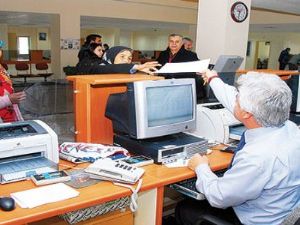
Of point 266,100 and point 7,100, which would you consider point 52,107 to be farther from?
point 266,100

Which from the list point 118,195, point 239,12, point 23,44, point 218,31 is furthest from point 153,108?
point 23,44

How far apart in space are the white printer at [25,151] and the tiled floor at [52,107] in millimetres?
3317

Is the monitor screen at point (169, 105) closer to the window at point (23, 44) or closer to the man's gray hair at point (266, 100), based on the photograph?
the man's gray hair at point (266, 100)

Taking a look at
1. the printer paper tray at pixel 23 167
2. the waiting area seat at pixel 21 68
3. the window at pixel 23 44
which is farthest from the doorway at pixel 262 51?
the printer paper tray at pixel 23 167

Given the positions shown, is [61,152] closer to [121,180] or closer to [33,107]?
[121,180]

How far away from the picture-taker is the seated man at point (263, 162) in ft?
4.76

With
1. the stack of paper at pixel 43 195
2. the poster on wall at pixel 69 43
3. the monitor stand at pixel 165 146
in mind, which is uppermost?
the poster on wall at pixel 69 43

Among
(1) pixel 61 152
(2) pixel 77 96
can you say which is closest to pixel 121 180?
(1) pixel 61 152

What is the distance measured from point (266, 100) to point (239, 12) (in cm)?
360

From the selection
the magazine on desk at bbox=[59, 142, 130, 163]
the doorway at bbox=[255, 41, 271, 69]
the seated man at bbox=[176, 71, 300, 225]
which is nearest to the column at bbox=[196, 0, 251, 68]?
the magazine on desk at bbox=[59, 142, 130, 163]

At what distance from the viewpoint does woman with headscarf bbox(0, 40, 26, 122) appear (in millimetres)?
2594

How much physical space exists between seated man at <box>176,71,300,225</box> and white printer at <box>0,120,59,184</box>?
0.78 metres

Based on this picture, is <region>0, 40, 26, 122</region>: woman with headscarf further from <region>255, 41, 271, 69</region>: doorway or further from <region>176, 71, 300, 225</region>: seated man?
<region>255, 41, 271, 69</region>: doorway

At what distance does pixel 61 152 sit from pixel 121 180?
55cm
